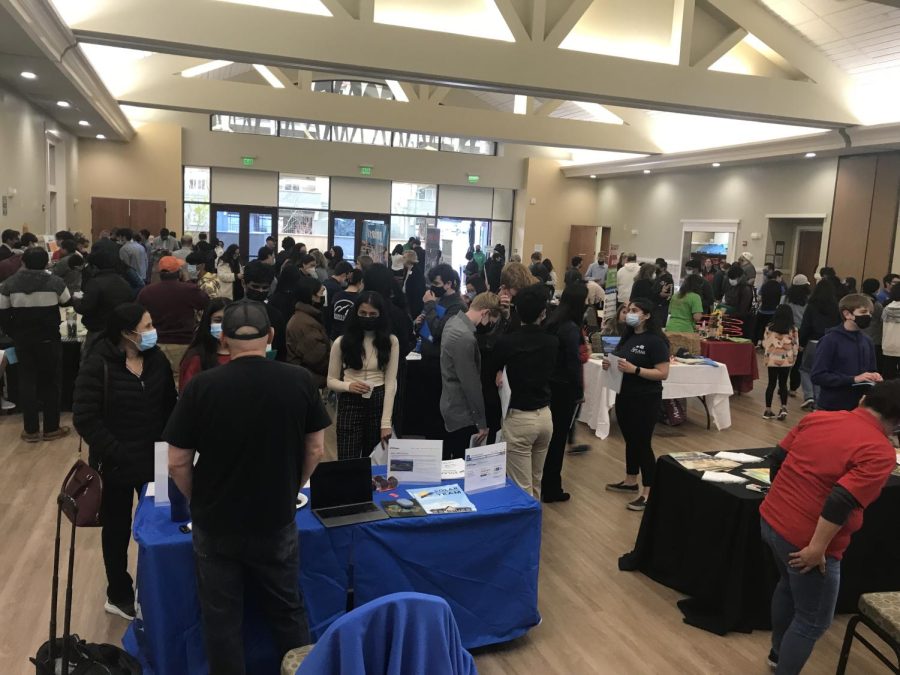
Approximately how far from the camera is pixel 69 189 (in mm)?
13172

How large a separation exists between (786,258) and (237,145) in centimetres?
1146

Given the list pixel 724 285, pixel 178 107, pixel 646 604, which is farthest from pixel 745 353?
pixel 178 107

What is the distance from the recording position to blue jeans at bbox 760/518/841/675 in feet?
8.05

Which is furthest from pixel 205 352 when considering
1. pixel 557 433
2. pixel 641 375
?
pixel 641 375

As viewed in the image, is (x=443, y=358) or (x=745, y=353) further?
(x=745, y=353)

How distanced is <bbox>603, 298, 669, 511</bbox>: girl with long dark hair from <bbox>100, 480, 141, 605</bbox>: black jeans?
275cm

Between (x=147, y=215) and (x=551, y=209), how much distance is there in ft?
31.2

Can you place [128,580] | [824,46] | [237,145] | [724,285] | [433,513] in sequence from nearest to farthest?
[433,513]
[128,580]
[824,46]
[724,285]
[237,145]

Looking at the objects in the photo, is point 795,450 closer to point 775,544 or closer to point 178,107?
point 775,544

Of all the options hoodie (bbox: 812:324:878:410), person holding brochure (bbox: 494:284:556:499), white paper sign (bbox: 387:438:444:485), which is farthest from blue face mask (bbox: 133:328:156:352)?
hoodie (bbox: 812:324:878:410)

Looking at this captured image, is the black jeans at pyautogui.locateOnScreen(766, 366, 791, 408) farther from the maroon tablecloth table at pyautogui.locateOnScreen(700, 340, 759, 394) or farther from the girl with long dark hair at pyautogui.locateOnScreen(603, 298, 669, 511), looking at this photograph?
the girl with long dark hair at pyautogui.locateOnScreen(603, 298, 669, 511)

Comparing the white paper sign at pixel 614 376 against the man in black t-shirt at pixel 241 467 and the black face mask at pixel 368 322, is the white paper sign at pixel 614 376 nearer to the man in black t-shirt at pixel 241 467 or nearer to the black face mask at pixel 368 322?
the black face mask at pixel 368 322

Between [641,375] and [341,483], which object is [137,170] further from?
[341,483]

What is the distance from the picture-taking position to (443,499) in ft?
9.54
